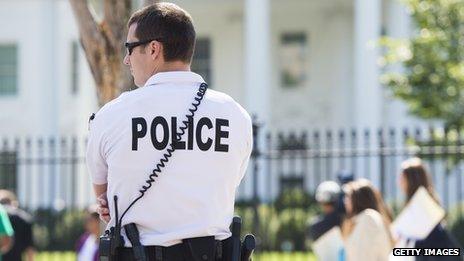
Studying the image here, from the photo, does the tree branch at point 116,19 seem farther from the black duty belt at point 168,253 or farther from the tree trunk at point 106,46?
the black duty belt at point 168,253

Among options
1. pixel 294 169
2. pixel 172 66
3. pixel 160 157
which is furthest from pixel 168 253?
pixel 294 169

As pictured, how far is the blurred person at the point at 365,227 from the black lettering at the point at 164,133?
3893mm

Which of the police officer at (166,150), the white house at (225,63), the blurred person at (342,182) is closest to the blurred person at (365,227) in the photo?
the blurred person at (342,182)

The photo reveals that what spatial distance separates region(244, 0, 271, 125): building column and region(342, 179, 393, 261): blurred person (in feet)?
67.9

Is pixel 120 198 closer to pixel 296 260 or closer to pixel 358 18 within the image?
pixel 296 260

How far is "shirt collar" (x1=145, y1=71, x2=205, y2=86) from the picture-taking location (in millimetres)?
3939

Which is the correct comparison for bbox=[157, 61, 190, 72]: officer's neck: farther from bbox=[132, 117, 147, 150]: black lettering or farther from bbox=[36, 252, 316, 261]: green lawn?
bbox=[36, 252, 316, 261]: green lawn

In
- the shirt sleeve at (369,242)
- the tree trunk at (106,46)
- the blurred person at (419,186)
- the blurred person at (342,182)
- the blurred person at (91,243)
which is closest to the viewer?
the tree trunk at (106,46)

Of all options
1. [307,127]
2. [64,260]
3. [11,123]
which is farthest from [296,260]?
[11,123]

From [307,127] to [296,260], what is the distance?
13.3 metres

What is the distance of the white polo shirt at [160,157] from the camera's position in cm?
385

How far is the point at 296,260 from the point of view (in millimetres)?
18703

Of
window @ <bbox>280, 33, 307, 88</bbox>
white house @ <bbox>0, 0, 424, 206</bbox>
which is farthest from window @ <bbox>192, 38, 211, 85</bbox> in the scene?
window @ <bbox>280, 33, 307, 88</bbox>

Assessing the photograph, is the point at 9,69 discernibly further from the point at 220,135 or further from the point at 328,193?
the point at 220,135
